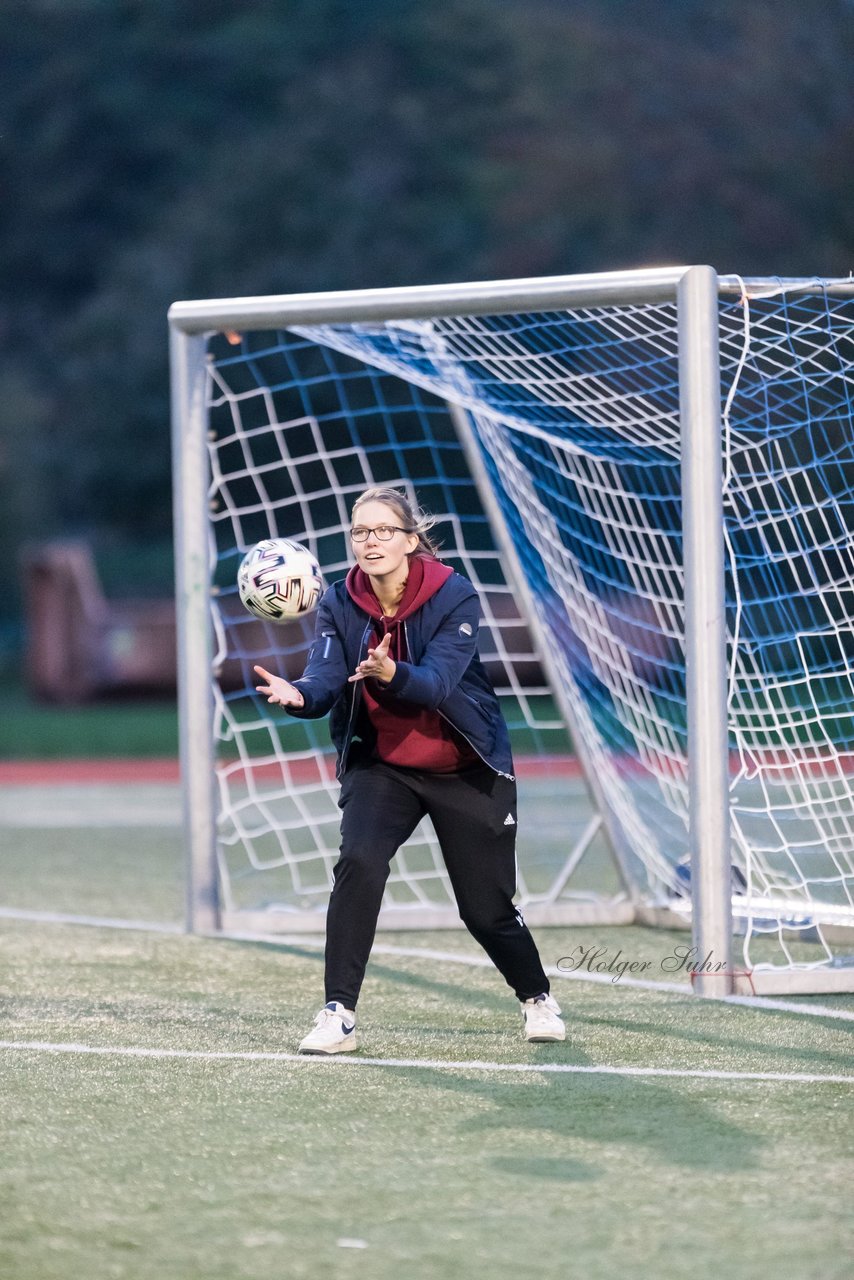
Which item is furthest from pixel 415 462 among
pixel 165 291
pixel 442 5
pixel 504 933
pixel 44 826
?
pixel 504 933

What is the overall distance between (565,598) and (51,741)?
397 inches

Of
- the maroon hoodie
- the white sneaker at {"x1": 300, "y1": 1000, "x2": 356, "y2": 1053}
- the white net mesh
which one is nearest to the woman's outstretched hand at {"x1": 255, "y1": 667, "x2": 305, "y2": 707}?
the maroon hoodie

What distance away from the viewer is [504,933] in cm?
459

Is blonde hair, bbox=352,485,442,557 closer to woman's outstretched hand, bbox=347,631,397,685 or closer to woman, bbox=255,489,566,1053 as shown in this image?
woman, bbox=255,489,566,1053

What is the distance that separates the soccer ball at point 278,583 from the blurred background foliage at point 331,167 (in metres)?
22.8

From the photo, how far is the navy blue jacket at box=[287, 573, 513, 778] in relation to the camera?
14.5 ft

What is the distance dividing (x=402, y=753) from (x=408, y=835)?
217 mm

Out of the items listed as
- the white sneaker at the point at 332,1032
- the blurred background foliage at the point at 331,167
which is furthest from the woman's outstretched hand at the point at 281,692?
the blurred background foliage at the point at 331,167

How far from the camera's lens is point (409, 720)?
4.59m

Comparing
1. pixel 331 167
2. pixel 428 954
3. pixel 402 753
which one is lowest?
pixel 428 954

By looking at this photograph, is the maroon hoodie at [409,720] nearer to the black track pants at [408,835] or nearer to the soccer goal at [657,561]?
the black track pants at [408,835]

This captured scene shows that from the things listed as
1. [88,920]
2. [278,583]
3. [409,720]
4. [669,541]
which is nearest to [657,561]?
[669,541]

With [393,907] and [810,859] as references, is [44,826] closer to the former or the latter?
[393,907]

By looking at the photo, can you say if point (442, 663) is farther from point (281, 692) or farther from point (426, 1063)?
point (426, 1063)
